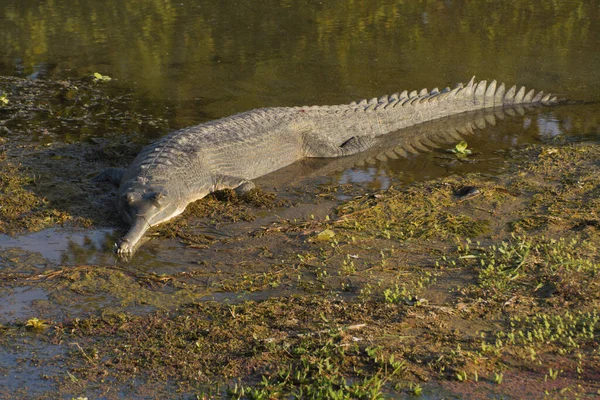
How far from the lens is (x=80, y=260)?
18.2ft

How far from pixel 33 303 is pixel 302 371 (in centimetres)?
196

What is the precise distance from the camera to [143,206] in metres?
6.09

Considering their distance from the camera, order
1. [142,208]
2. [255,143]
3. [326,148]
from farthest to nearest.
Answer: [326,148], [255,143], [142,208]

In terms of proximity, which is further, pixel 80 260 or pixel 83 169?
pixel 83 169

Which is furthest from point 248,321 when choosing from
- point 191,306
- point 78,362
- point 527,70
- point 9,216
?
point 527,70

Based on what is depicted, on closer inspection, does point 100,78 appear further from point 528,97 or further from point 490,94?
point 528,97

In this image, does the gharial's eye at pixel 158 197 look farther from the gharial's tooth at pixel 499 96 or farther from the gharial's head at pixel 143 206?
the gharial's tooth at pixel 499 96

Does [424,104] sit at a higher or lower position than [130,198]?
lower

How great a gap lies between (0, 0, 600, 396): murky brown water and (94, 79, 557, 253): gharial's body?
Answer: 298 millimetres

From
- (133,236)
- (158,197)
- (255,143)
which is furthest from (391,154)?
(133,236)

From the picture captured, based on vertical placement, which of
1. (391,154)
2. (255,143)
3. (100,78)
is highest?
(255,143)

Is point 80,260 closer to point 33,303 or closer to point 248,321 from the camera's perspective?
point 33,303

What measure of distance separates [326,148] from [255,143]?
0.98 m

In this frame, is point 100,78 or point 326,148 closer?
point 326,148
